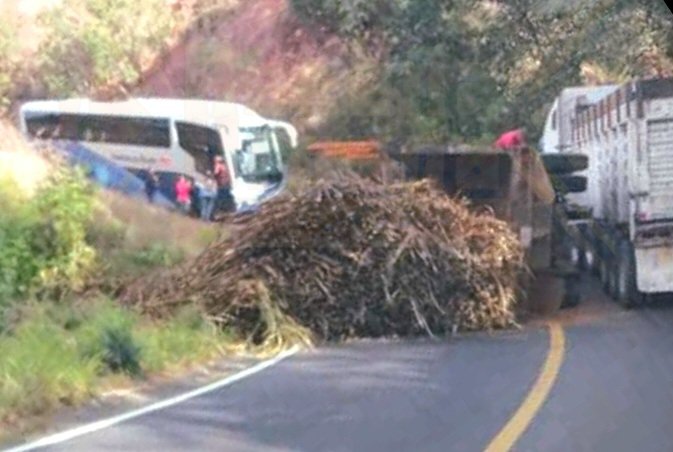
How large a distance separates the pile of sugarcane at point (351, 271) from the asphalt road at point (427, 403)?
68 cm

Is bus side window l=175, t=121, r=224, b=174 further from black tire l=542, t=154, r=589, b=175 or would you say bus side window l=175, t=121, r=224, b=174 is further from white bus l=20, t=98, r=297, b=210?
black tire l=542, t=154, r=589, b=175

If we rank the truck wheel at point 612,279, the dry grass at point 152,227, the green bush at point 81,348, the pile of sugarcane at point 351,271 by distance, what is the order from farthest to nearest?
the dry grass at point 152,227
the truck wheel at point 612,279
the pile of sugarcane at point 351,271
the green bush at point 81,348

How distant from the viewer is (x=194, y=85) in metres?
45.2

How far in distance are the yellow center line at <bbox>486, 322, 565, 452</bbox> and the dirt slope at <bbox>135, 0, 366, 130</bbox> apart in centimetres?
2633

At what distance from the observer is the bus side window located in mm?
37312

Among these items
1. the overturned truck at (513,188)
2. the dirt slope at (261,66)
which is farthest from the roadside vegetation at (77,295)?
the dirt slope at (261,66)

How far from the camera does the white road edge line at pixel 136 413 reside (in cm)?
1198

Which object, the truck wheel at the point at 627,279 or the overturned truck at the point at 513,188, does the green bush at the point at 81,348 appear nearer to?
the overturned truck at the point at 513,188

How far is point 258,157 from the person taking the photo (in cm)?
3734

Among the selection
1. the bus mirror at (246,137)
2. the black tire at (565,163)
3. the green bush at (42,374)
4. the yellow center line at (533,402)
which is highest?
the bus mirror at (246,137)

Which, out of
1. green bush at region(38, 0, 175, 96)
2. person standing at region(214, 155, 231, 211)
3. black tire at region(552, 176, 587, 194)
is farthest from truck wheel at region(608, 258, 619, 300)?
green bush at region(38, 0, 175, 96)

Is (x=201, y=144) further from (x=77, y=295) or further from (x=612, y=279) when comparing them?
(x=77, y=295)

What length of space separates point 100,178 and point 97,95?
645cm

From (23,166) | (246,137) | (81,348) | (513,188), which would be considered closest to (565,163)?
(513,188)
